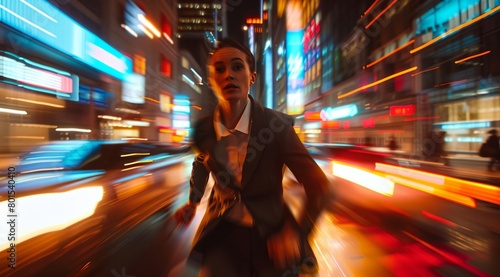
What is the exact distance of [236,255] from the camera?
1.41m

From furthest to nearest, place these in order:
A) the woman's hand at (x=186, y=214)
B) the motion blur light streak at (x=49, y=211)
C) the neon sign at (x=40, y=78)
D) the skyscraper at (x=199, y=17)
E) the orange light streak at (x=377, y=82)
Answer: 1. the orange light streak at (x=377, y=82)
2. the neon sign at (x=40, y=78)
3. the motion blur light streak at (x=49, y=211)
4. the skyscraper at (x=199, y=17)
5. the woman's hand at (x=186, y=214)

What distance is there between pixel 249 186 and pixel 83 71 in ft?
67.9

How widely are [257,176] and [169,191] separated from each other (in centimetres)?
788

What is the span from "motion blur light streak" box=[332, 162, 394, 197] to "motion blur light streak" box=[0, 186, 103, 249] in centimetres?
535

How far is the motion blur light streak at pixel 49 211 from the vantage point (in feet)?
12.4

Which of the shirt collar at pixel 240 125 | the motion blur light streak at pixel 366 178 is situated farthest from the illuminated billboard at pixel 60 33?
the shirt collar at pixel 240 125

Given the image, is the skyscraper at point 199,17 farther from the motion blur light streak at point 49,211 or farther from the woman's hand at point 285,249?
the motion blur light streak at point 49,211

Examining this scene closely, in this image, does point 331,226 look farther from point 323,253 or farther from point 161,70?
point 161,70

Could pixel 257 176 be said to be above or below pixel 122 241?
above

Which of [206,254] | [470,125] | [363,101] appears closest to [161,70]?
[363,101]

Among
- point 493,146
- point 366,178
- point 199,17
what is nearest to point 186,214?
point 199,17

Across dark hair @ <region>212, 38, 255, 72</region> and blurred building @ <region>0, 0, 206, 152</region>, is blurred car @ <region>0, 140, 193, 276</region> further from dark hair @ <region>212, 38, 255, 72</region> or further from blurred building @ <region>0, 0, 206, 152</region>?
blurred building @ <region>0, 0, 206, 152</region>

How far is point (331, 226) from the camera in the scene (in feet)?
17.9

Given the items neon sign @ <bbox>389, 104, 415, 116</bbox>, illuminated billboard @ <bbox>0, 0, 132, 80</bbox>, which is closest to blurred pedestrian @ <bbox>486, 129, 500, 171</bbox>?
neon sign @ <bbox>389, 104, 415, 116</bbox>
